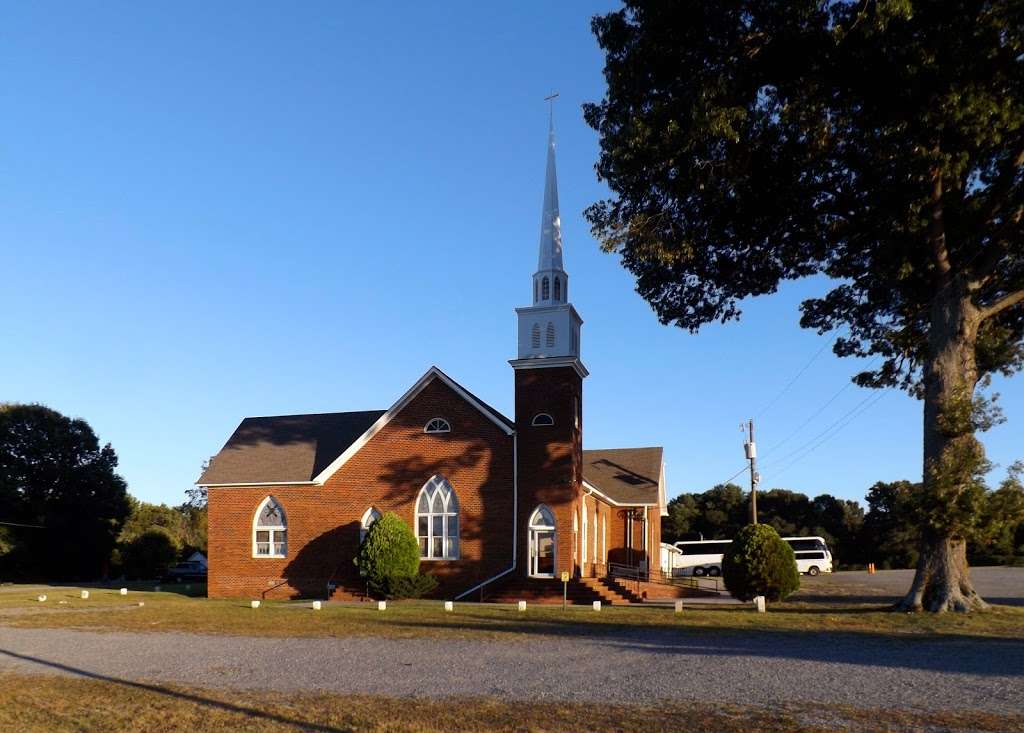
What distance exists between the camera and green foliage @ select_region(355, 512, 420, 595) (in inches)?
1131

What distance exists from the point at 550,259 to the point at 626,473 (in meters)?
→ 12.6

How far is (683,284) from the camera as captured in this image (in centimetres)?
2648

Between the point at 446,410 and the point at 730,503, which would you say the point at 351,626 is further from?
the point at 730,503

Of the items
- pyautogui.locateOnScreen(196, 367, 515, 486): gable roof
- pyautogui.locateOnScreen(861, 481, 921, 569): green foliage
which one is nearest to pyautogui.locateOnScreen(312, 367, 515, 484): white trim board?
pyautogui.locateOnScreen(196, 367, 515, 486): gable roof

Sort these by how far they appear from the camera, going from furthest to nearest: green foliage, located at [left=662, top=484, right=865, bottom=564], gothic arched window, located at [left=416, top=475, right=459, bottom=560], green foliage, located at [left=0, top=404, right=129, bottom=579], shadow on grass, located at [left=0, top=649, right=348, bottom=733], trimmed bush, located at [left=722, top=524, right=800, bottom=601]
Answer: green foliage, located at [left=662, top=484, right=865, bottom=564]
green foliage, located at [left=0, top=404, right=129, bottom=579]
gothic arched window, located at [left=416, top=475, right=459, bottom=560]
trimmed bush, located at [left=722, top=524, right=800, bottom=601]
shadow on grass, located at [left=0, top=649, right=348, bottom=733]

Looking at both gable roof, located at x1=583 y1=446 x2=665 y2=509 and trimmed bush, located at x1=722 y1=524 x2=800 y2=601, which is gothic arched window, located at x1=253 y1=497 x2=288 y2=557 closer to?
gable roof, located at x1=583 y1=446 x2=665 y2=509

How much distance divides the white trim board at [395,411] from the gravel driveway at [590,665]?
14065 millimetres

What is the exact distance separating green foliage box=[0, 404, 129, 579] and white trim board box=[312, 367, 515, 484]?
2464cm

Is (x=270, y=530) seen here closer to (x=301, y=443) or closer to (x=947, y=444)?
(x=301, y=443)

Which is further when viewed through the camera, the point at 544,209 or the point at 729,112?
the point at 544,209

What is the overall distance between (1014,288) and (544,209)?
52.8 ft

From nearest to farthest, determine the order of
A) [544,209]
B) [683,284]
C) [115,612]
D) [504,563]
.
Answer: [115,612], [683,284], [504,563], [544,209]

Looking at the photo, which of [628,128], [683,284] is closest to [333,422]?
[683,284]

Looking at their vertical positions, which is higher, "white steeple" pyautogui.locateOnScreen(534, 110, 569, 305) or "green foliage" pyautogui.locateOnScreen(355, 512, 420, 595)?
"white steeple" pyautogui.locateOnScreen(534, 110, 569, 305)
